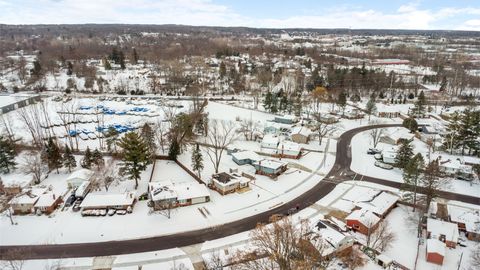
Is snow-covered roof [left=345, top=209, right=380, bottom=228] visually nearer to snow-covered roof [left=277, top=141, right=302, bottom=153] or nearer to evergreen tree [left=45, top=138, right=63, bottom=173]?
snow-covered roof [left=277, top=141, right=302, bottom=153]

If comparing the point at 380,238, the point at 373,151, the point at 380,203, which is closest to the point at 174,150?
the point at 380,203

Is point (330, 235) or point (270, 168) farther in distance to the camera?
point (270, 168)

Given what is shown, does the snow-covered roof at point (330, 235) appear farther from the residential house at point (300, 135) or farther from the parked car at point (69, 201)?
the residential house at point (300, 135)

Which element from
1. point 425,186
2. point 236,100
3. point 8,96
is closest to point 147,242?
point 425,186

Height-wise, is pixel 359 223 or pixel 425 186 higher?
pixel 425 186

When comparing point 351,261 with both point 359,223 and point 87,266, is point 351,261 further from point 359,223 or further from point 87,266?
point 87,266

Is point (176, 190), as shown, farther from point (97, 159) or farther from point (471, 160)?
point (471, 160)

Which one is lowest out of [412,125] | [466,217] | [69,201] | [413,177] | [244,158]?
[466,217]
